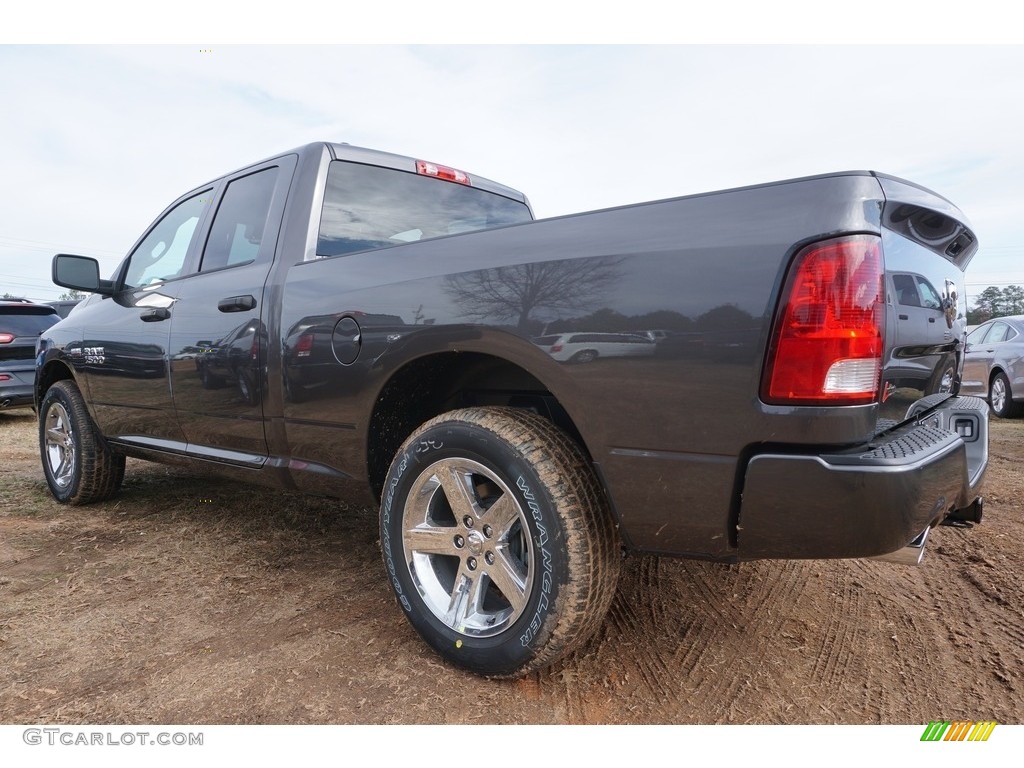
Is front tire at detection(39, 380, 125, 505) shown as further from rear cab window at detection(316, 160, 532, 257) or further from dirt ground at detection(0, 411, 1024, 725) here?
rear cab window at detection(316, 160, 532, 257)

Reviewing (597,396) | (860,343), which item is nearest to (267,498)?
(597,396)

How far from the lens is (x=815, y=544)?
161cm

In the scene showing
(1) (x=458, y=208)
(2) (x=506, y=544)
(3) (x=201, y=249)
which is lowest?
(2) (x=506, y=544)

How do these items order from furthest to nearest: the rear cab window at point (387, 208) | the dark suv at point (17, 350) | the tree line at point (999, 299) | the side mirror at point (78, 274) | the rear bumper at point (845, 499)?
the tree line at point (999, 299) → the dark suv at point (17, 350) → the side mirror at point (78, 274) → the rear cab window at point (387, 208) → the rear bumper at point (845, 499)

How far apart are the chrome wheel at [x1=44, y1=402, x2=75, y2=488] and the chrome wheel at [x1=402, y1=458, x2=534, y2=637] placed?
309cm

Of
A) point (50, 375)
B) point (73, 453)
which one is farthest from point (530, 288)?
point (50, 375)

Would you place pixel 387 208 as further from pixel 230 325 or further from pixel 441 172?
pixel 230 325

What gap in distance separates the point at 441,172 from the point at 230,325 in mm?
1349

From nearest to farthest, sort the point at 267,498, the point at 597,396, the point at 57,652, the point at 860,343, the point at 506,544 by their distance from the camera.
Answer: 1. the point at 860,343
2. the point at 597,396
3. the point at 506,544
4. the point at 57,652
5. the point at 267,498

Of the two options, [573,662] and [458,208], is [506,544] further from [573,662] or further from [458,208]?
[458,208]

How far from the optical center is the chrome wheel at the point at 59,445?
418 centimetres

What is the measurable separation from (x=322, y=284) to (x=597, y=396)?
4.09 feet

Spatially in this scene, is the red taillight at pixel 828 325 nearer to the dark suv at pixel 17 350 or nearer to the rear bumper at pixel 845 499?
the rear bumper at pixel 845 499

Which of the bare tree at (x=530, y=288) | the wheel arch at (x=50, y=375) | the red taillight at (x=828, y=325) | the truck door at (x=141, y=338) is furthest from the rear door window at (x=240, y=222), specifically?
the red taillight at (x=828, y=325)
